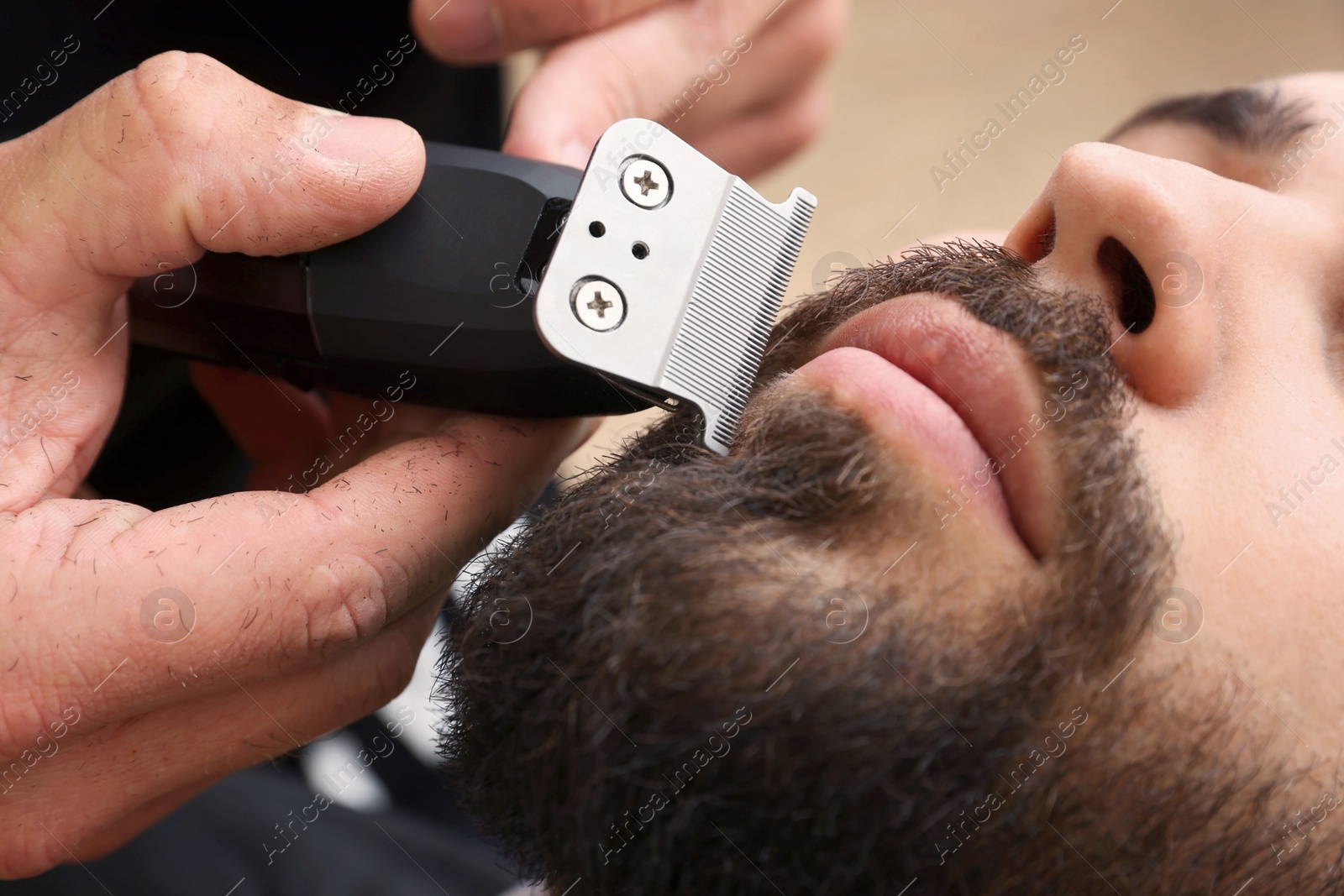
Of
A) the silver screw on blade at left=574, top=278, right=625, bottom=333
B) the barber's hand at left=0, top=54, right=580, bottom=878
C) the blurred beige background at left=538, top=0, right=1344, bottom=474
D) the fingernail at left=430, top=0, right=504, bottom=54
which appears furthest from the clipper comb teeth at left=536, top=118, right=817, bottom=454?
the blurred beige background at left=538, top=0, right=1344, bottom=474

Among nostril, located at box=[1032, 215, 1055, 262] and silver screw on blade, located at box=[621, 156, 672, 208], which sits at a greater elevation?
nostril, located at box=[1032, 215, 1055, 262]

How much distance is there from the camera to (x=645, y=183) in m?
0.54

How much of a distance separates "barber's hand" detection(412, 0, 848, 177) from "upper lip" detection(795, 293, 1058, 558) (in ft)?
0.99

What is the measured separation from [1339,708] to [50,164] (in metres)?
0.73

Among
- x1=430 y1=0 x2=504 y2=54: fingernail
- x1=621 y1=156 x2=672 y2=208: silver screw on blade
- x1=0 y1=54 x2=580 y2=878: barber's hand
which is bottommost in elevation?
x1=0 y1=54 x2=580 y2=878: barber's hand

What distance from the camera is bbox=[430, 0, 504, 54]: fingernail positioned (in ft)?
2.51

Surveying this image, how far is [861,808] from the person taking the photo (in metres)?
0.44

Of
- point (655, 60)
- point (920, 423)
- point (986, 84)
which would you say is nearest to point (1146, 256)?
point (920, 423)

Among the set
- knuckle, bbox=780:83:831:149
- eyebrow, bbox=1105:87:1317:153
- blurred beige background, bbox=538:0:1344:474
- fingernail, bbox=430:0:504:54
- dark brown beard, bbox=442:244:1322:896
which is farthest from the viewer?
blurred beige background, bbox=538:0:1344:474

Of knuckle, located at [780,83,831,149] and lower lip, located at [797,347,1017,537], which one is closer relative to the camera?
lower lip, located at [797,347,1017,537]

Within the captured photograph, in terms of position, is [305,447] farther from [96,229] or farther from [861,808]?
[861,808]

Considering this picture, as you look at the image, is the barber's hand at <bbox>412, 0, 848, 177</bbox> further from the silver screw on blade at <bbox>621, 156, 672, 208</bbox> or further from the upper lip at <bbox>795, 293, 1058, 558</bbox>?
the upper lip at <bbox>795, 293, 1058, 558</bbox>

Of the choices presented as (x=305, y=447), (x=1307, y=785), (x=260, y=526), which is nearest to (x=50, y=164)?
(x=260, y=526)

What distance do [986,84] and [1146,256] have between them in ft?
4.38
